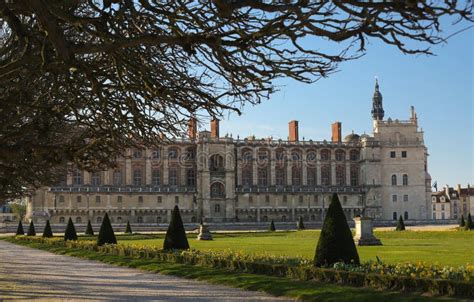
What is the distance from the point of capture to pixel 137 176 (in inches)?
2916

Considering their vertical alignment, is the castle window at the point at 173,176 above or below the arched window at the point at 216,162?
below

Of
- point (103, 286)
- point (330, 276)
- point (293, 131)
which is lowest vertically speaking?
point (103, 286)

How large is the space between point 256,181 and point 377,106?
20.2 m

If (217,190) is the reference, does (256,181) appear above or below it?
above

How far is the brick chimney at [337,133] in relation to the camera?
79838mm

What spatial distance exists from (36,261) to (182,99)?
13.4m

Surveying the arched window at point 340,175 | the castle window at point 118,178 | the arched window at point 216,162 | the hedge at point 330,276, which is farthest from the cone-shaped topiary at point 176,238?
the arched window at point 340,175

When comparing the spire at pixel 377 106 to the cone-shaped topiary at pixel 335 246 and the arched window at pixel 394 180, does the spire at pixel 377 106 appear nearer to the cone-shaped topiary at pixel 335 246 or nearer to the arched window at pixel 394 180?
the arched window at pixel 394 180

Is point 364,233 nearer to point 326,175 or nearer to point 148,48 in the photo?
point 148,48

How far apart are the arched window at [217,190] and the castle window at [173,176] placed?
453 centimetres

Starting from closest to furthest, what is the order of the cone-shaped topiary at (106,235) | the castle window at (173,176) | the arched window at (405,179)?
the cone-shaped topiary at (106,235)
the castle window at (173,176)
the arched window at (405,179)

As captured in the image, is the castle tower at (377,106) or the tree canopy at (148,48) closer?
the tree canopy at (148,48)

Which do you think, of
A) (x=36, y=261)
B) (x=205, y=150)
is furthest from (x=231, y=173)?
(x=36, y=261)

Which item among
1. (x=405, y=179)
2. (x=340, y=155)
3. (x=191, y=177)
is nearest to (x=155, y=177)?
(x=191, y=177)
